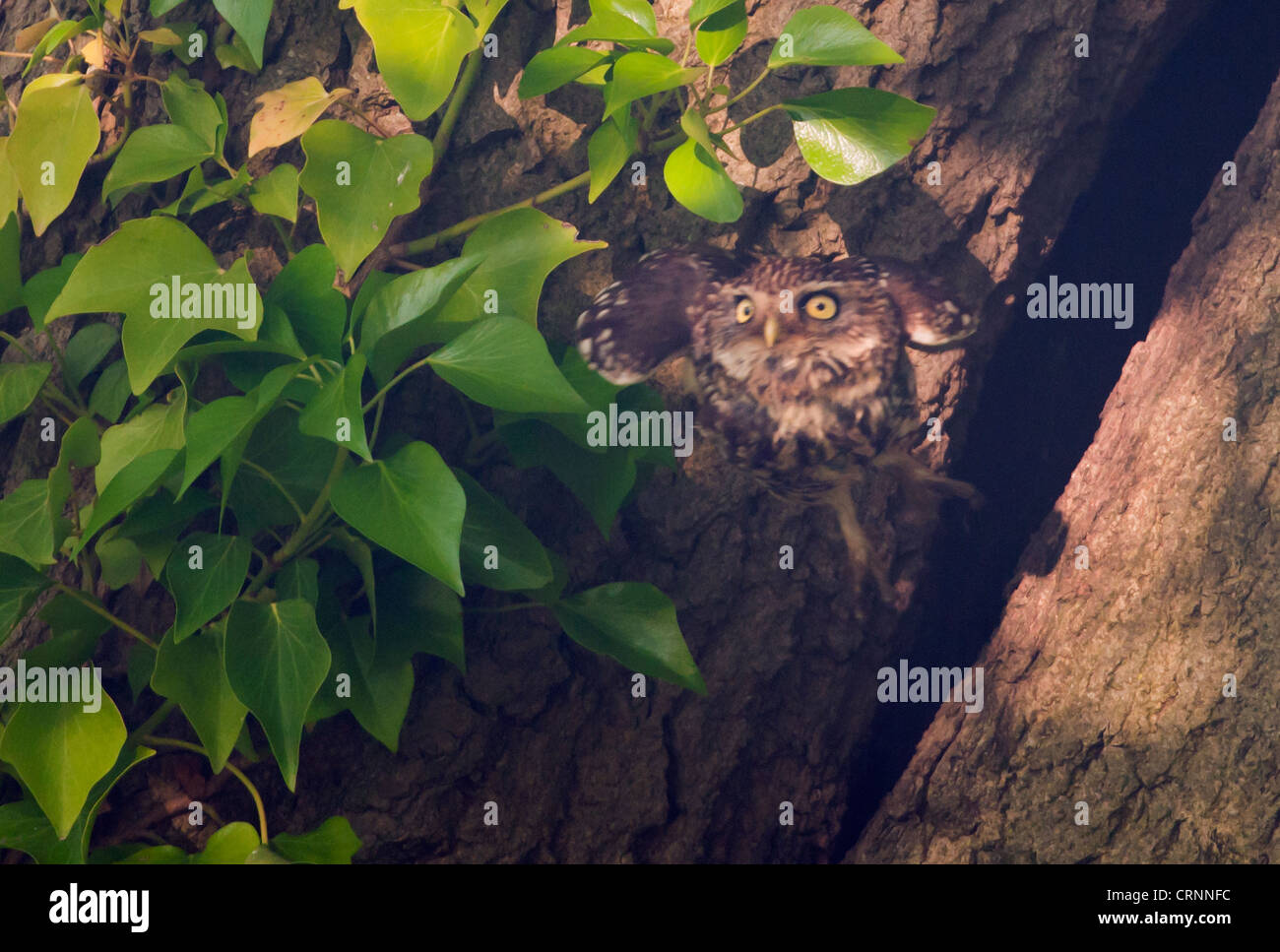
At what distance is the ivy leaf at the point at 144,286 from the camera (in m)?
0.80

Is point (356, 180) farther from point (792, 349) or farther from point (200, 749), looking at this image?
point (200, 749)

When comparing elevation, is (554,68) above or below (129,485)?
above

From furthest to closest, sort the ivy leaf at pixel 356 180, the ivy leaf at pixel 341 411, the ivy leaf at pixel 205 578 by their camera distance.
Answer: the ivy leaf at pixel 356 180 → the ivy leaf at pixel 205 578 → the ivy leaf at pixel 341 411

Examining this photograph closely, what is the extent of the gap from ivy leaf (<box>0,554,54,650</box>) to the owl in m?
0.57

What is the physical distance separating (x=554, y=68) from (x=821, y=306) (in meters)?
0.37

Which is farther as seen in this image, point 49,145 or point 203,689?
point 49,145

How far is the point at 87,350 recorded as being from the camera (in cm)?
97

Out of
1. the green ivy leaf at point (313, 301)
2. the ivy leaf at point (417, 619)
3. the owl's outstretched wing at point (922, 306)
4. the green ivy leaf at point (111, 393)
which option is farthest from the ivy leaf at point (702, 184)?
the green ivy leaf at point (111, 393)

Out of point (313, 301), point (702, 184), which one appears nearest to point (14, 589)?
point (313, 301)

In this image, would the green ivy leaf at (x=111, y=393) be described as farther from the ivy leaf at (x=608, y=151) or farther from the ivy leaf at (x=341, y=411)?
the ivy leaf at (x=608, y=151)

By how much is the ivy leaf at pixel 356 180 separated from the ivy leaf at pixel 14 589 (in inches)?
16.3
